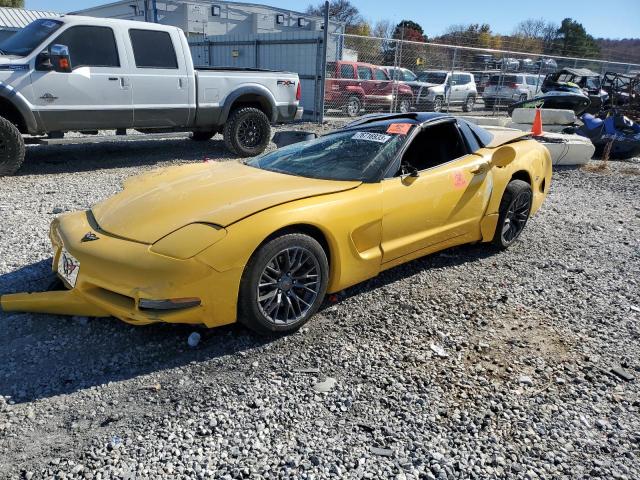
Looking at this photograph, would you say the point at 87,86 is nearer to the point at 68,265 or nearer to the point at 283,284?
the point at 68,265

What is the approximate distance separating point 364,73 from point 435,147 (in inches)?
455

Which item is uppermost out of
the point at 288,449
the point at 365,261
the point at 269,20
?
the point at 269,20

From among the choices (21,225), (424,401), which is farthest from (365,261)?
(21,225)

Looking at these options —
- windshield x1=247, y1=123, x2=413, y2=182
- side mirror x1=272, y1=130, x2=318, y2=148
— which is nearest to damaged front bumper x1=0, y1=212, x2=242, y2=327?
windshield x1=247, y1=123, x2=413, y2=182

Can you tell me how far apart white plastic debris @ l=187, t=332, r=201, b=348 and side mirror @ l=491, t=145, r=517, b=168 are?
2.78 m

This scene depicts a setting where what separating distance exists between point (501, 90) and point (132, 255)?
19.6 meters

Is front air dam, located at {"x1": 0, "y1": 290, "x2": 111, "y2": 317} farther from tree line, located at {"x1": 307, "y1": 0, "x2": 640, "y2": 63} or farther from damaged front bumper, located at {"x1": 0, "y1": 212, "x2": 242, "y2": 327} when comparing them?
tree line, located at {"x1": 307, "y1": 0, "x2": 640, "y2": 63}

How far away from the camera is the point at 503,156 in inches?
167

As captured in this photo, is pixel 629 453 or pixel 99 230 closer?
pixel 629 453

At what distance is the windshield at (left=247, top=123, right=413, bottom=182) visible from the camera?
3.73m

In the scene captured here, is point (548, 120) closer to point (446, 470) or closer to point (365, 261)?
point (365, 261)

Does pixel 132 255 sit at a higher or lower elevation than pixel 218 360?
higher

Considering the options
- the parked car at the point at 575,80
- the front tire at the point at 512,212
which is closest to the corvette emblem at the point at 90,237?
the front tire at the point at 512,212

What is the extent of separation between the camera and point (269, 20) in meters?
25.5
